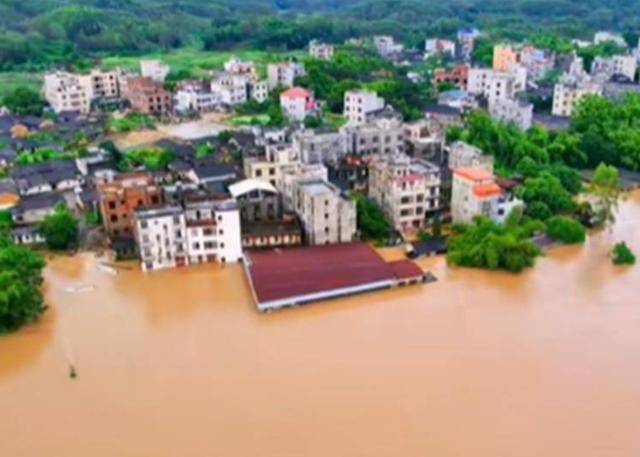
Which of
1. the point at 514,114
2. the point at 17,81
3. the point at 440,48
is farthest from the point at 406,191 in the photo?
the point at 440,48

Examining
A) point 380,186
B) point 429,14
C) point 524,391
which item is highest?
point 429,14

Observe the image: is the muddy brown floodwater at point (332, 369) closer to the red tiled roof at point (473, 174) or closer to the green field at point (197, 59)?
A: the red tiled roof at point (473, 174)

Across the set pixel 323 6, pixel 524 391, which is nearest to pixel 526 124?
pixel 524 391

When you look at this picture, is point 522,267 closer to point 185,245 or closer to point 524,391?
point 524,391

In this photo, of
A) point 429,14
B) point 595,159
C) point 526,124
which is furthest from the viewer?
point 429,14

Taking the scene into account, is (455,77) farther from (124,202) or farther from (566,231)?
(124,202)

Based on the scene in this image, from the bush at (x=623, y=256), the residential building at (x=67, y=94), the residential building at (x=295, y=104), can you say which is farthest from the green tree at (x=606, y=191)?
the residential building at (x=67, y=94)
